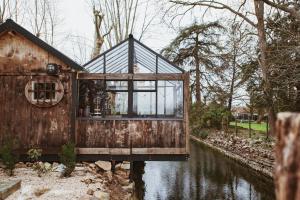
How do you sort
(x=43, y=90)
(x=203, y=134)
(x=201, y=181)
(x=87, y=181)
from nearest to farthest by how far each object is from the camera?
(x=87, y=181) → (x=43, y=90) → (x=201, y=181) → (x=203, y=134)

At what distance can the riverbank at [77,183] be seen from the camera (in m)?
8.30

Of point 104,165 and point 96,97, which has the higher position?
point 96,97

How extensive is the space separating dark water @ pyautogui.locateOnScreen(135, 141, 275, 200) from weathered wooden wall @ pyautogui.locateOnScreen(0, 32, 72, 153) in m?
3.75

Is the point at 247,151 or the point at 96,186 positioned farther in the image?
the point at 247,151

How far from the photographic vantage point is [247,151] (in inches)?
799

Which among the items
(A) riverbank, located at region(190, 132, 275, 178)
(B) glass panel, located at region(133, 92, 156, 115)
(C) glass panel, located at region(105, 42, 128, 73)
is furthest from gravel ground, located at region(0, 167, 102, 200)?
(A) riverbank, located at region(190, 132, 275, 178)

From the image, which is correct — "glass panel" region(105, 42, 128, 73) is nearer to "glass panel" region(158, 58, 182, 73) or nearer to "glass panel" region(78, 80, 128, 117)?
"glass panel" region(78, 80, 128, 117)

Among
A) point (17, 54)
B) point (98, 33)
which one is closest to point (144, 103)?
point (17, 54)

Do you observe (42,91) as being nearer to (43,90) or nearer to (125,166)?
(43,90)

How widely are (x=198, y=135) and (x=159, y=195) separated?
63.7ft

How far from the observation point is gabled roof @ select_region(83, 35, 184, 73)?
474 inches

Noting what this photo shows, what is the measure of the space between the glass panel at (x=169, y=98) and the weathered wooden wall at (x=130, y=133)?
8.11 feet

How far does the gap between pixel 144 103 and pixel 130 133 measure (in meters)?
3.01

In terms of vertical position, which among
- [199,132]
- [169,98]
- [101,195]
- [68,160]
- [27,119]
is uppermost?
[169,98]
